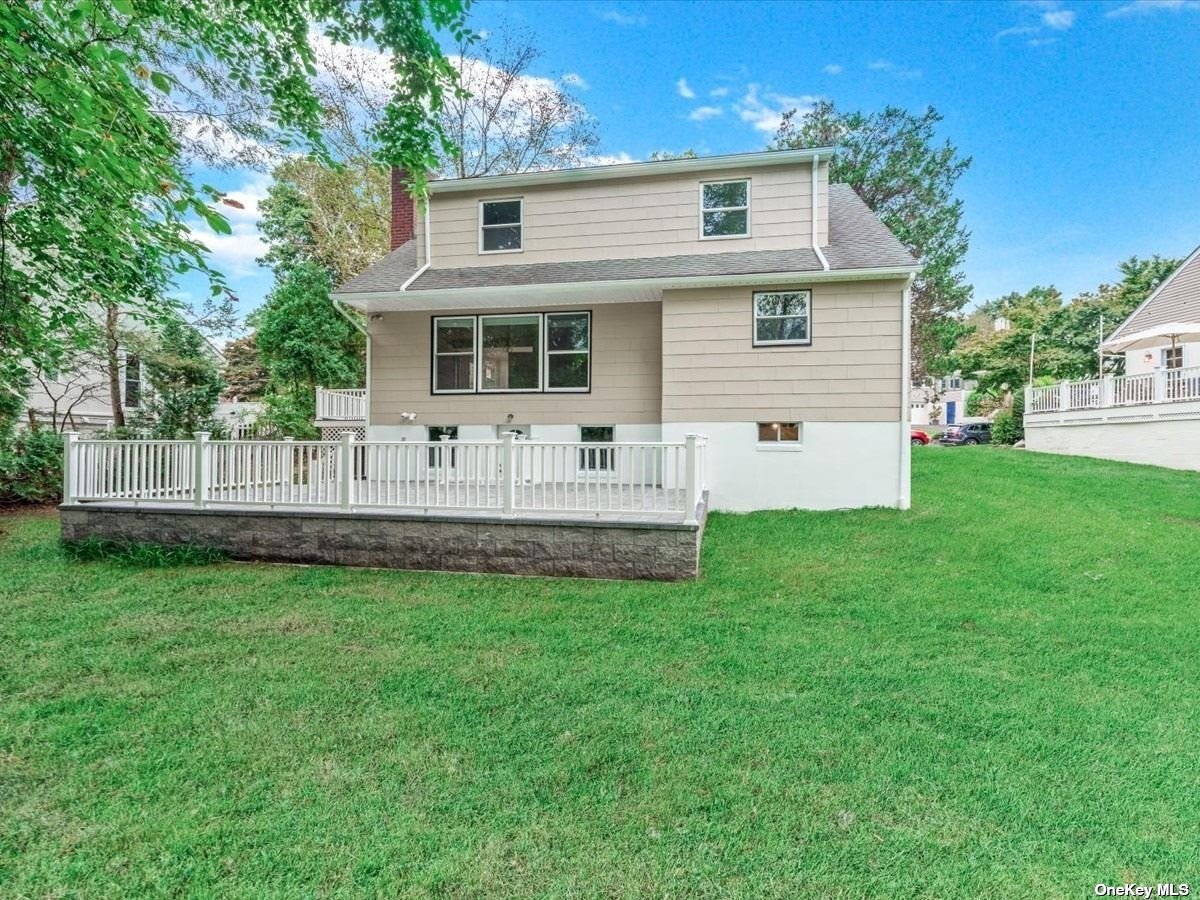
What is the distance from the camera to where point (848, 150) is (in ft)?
60.0

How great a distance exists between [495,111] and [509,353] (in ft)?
34.8

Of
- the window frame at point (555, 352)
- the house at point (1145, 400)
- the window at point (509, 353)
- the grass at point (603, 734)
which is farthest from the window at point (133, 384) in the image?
the house at point (1145, 400)

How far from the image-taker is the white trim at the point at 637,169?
9.20m

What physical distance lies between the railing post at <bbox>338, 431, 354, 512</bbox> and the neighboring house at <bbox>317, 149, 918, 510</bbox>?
12.4 feet

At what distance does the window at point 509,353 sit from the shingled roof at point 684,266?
2.87 feet

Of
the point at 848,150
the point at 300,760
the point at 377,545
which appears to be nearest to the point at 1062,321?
the point at 848,150

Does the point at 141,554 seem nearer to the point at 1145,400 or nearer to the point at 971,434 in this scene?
the point at 1145,400

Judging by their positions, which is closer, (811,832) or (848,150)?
(811,832)

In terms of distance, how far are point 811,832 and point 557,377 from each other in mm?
8479

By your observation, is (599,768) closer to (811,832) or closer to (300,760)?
(811,832)

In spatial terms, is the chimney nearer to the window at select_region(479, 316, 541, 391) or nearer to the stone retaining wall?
the window at select_region(479, 316, 541, 391)

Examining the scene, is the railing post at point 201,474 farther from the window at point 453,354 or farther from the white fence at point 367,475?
the window at point 453,354

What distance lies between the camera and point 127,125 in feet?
11.9

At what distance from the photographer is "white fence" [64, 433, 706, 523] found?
609cm
